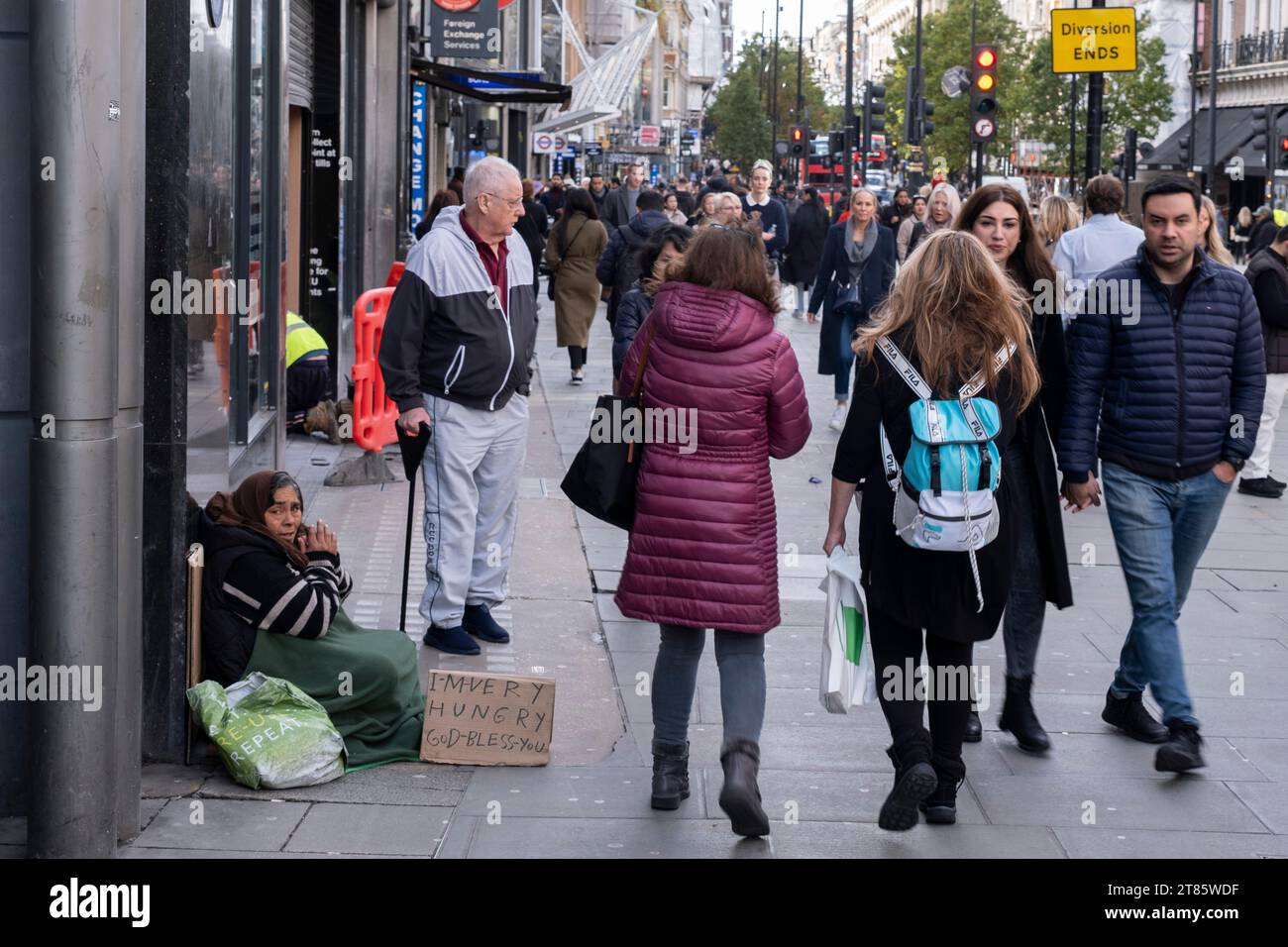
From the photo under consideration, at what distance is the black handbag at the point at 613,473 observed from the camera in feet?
17.7

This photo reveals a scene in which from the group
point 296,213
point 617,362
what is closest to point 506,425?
point 617,362

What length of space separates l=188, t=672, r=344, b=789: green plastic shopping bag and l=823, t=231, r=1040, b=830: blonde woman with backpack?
5.33 feet

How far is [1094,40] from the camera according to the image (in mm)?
18641

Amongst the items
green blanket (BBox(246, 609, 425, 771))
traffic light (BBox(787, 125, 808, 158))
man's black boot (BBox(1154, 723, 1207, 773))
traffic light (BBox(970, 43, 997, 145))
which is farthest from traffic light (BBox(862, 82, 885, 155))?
green blanket (BBox(246, 609, 425, 771))

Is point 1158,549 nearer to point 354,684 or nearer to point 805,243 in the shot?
point 354,684

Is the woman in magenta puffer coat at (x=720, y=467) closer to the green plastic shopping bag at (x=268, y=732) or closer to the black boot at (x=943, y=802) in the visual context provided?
the black boot at (x=943, y=802)

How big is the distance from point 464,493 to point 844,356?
7348 millimetres

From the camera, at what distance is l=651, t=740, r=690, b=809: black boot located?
5531 millimetres

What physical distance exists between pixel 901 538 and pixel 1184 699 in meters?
1.38

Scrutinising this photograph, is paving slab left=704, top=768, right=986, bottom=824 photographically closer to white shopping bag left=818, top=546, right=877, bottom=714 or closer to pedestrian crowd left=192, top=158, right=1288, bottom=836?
pedestrian crowd left=192, top=158, right=1288, bottom=836

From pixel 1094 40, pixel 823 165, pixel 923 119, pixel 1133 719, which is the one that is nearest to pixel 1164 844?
pixel 1133 719

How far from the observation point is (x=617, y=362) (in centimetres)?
1199

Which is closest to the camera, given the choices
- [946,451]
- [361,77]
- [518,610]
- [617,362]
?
[946,451]
